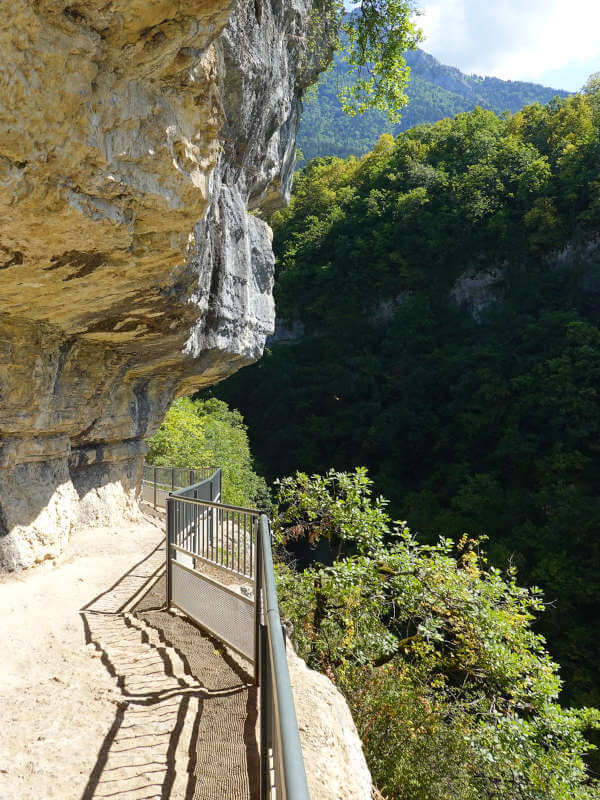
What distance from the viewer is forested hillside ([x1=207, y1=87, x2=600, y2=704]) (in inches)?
841

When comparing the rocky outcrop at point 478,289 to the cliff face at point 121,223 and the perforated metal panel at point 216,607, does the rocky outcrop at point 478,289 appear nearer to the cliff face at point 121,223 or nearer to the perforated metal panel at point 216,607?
the cliff face at point 121,223

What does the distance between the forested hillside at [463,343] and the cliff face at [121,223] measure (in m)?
15.2

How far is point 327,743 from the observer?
298 cm

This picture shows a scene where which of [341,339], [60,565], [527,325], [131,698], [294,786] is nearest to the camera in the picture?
[294,786]

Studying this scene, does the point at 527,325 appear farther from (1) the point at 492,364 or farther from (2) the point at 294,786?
(2) the point at 294,786

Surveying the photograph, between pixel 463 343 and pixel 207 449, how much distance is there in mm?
19295

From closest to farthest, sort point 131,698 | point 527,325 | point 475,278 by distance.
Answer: point 131,698 → point 527,325 → point 475,278

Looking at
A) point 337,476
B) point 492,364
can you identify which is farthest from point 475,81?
point 337,476

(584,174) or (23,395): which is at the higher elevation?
(584,174)

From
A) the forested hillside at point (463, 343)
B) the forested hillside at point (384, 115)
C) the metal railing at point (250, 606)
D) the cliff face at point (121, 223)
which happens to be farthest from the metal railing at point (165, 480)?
the forested hillside at point (384, 115)

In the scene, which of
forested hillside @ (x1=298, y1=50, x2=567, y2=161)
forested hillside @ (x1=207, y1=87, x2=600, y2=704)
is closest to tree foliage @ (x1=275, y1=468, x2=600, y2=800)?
forested hillside @ (x1=207, y1=87, x2=600, y2=704)

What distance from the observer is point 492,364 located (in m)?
27.7

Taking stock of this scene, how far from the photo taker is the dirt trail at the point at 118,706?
7.77ft

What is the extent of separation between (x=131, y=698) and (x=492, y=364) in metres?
27.9
